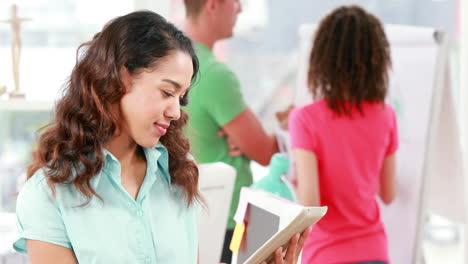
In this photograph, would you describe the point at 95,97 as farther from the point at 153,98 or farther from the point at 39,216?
the point at 39,216

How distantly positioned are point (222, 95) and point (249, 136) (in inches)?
5.9

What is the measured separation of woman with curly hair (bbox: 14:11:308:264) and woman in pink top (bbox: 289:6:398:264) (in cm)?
65

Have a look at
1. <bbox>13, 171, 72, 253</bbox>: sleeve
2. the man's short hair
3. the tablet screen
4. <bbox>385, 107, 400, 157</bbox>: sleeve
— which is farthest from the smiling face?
<bbox>385, 107, 400, 157</bbox>: sleeve

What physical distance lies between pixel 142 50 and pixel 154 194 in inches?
11.5

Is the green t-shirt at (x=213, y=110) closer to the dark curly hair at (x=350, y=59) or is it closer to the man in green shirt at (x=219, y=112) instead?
the man in green shirt at (x=219, y=112)

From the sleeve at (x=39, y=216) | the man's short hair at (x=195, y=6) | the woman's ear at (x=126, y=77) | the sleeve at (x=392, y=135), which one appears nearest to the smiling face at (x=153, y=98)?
the woman's ear at (x=126, y=77)

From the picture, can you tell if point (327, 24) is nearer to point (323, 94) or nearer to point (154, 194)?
point (323, 94)

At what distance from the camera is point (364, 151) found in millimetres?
1953

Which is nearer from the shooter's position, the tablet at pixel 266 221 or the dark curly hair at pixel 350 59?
the tablet at pixel 266 221

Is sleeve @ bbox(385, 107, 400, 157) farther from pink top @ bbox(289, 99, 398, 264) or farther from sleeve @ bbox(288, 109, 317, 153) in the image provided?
sleeve @ bbox(288, 109, 317, 153)

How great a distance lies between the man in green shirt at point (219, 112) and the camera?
198cm

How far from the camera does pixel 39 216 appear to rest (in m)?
1.16

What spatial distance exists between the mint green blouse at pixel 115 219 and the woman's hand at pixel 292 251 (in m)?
0.19

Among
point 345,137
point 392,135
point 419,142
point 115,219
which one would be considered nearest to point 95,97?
point 115,219
